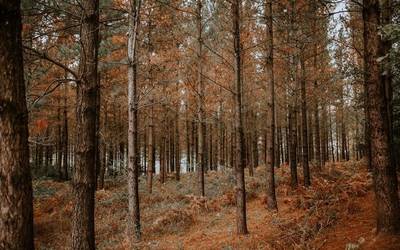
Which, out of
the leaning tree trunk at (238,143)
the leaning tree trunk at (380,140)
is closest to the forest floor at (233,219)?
the leaning tree trunk at (380,140)

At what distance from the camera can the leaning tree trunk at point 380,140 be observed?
22.0 ft

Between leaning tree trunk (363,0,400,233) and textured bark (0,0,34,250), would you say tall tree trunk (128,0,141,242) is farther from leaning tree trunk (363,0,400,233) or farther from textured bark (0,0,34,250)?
textured bark (0,0,34,250)

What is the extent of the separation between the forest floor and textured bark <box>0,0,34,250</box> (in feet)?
18.1

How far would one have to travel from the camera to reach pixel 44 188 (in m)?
19.8

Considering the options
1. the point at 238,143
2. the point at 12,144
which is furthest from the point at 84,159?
the point at 238,143

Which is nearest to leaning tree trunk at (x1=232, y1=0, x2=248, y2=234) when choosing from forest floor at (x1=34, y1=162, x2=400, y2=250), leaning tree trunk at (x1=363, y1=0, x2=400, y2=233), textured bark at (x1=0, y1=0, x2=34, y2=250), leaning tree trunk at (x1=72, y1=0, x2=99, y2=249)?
forest floor at (x1=34, y1=162, x2=400, y2=250)

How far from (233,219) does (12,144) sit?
32.2ft

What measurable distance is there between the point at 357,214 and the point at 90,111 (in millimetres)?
7017

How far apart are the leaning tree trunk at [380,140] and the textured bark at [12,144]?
5.95m

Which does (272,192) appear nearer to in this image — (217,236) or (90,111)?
(217,236)

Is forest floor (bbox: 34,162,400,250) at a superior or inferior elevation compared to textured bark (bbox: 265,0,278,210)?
inferior

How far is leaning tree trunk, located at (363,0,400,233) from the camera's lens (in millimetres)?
6699

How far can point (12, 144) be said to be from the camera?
133 inches

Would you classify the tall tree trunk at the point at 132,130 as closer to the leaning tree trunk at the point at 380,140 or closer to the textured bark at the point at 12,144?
the leaning tree trunk at the point at 380,140
